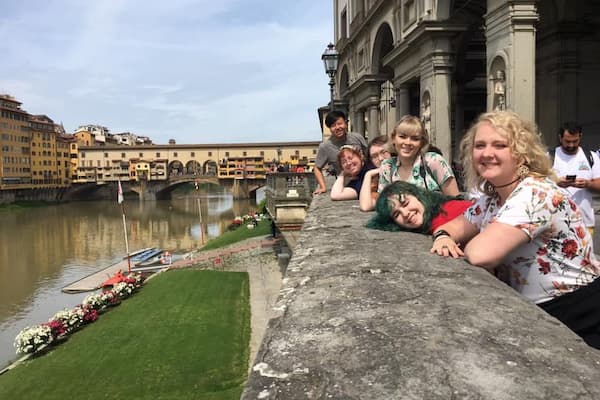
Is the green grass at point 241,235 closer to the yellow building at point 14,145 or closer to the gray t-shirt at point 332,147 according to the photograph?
the gray t-shirt at point 332,147

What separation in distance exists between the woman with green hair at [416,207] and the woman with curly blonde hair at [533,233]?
28.8 inches

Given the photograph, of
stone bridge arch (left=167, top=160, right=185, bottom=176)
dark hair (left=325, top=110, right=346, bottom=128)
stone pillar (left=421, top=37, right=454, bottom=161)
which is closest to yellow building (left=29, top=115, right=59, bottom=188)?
stone bridge arch (left=167, top=160, right=185, bottom=176)

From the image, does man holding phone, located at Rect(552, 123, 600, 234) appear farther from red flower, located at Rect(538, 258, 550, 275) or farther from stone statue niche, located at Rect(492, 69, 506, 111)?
stone statue niche, located at Rect(492, 69, 506, 111)

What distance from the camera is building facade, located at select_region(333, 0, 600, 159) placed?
923 centimetres

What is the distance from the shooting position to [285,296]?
219 centimetres

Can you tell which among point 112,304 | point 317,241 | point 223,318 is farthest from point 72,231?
point 317,241

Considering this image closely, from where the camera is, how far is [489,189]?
264 cm

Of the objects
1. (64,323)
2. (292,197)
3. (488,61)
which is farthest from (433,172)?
(64,323)

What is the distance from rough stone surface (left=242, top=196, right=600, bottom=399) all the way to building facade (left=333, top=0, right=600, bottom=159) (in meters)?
5.26

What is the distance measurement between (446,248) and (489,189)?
0.41m

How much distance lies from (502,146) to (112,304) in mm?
18974

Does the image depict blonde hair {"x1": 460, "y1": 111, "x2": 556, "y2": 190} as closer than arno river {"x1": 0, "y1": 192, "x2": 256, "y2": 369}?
Yes

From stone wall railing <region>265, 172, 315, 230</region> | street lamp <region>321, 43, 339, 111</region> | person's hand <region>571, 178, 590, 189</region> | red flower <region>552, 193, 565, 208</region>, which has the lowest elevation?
stone wall railing <region>265, 172, 315, 230</region>

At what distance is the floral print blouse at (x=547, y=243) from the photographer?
7.01 ft
